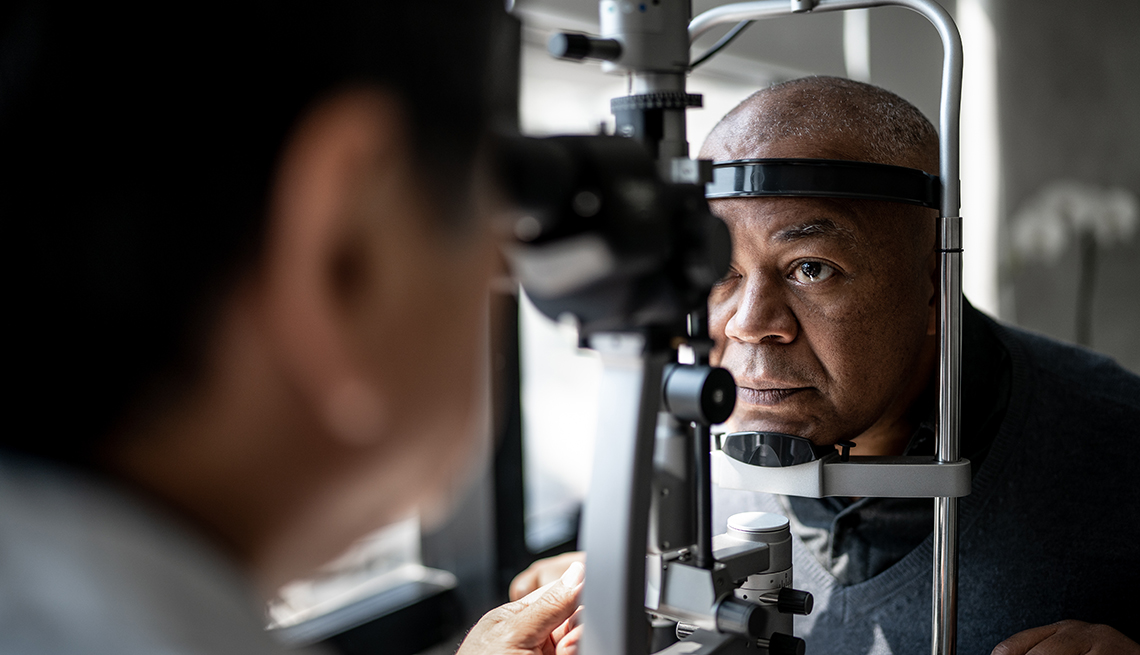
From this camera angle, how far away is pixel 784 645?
2.38 feet

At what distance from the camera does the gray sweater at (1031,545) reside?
3.64 ft

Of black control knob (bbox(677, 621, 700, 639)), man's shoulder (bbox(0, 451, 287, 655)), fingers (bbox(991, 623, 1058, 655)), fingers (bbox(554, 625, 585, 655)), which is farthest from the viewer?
fingers (bbox(991, 623, 1058, 655))

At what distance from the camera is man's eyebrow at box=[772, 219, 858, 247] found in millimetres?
1008

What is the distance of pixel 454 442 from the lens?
0.44 metres

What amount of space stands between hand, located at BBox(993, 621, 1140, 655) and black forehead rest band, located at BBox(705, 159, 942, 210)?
51 cm

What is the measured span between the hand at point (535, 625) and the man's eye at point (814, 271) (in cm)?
43

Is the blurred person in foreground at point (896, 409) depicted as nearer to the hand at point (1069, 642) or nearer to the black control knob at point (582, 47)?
the hand at point (1069, 642)

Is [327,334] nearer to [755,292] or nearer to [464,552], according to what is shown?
[755,292]

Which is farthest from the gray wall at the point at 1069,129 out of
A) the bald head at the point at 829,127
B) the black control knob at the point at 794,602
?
the black control knob at the point at 794,602

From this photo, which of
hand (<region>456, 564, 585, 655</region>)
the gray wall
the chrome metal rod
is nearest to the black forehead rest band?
the chrome metal rod

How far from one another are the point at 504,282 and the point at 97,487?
0.78 ft

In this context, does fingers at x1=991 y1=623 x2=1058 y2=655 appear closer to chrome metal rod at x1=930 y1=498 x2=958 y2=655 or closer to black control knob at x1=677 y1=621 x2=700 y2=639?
chrome metal rod at x1=930 y1=498 x2=958 y2=655

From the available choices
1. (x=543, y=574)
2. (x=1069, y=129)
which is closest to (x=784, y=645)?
(x=543, y=574)

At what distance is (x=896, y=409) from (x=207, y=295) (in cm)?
101
